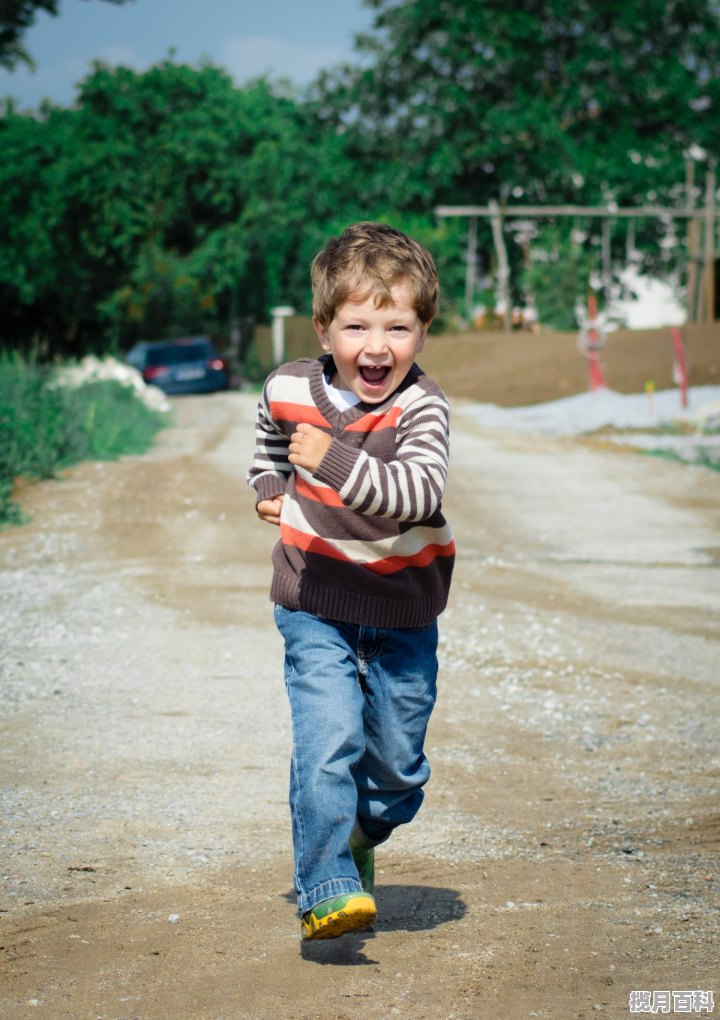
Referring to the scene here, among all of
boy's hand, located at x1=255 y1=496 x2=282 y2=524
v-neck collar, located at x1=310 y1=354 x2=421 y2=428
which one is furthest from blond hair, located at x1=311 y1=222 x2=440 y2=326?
boy's hand, located at x1=255 y1=496 x2=282 y2=524

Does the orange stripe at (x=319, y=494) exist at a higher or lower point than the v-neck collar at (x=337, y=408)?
lower

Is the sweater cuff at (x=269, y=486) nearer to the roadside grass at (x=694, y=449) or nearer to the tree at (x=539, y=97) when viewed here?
the roadside grass at (x=694, y=449)

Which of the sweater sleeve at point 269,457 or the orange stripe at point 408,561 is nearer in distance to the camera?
the orange stripe at point 408,561

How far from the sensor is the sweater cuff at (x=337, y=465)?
2727 millimetres

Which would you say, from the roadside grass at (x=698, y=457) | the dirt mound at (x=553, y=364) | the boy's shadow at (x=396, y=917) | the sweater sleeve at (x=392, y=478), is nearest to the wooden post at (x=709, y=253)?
the dirt mound at (x=553, y=364)

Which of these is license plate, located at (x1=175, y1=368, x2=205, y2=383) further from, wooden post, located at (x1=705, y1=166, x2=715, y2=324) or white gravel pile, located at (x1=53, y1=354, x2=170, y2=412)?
wooden post, located at (x1=705, y1=166, x2=715, y2=324)

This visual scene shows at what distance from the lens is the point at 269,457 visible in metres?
3.27

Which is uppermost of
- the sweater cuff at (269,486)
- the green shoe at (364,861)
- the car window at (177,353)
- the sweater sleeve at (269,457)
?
the sweater sleeve at (269,457)

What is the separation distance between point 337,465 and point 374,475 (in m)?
0.08

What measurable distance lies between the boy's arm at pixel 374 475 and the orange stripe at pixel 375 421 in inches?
5.2

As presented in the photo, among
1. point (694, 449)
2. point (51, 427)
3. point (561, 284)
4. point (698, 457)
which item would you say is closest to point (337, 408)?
point (51, 427)

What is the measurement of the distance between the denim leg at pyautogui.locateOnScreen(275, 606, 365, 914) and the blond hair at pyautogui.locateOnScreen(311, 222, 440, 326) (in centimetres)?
74

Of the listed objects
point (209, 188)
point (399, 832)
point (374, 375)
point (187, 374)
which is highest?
point (209, 188)

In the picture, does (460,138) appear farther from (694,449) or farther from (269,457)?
(269,457)
